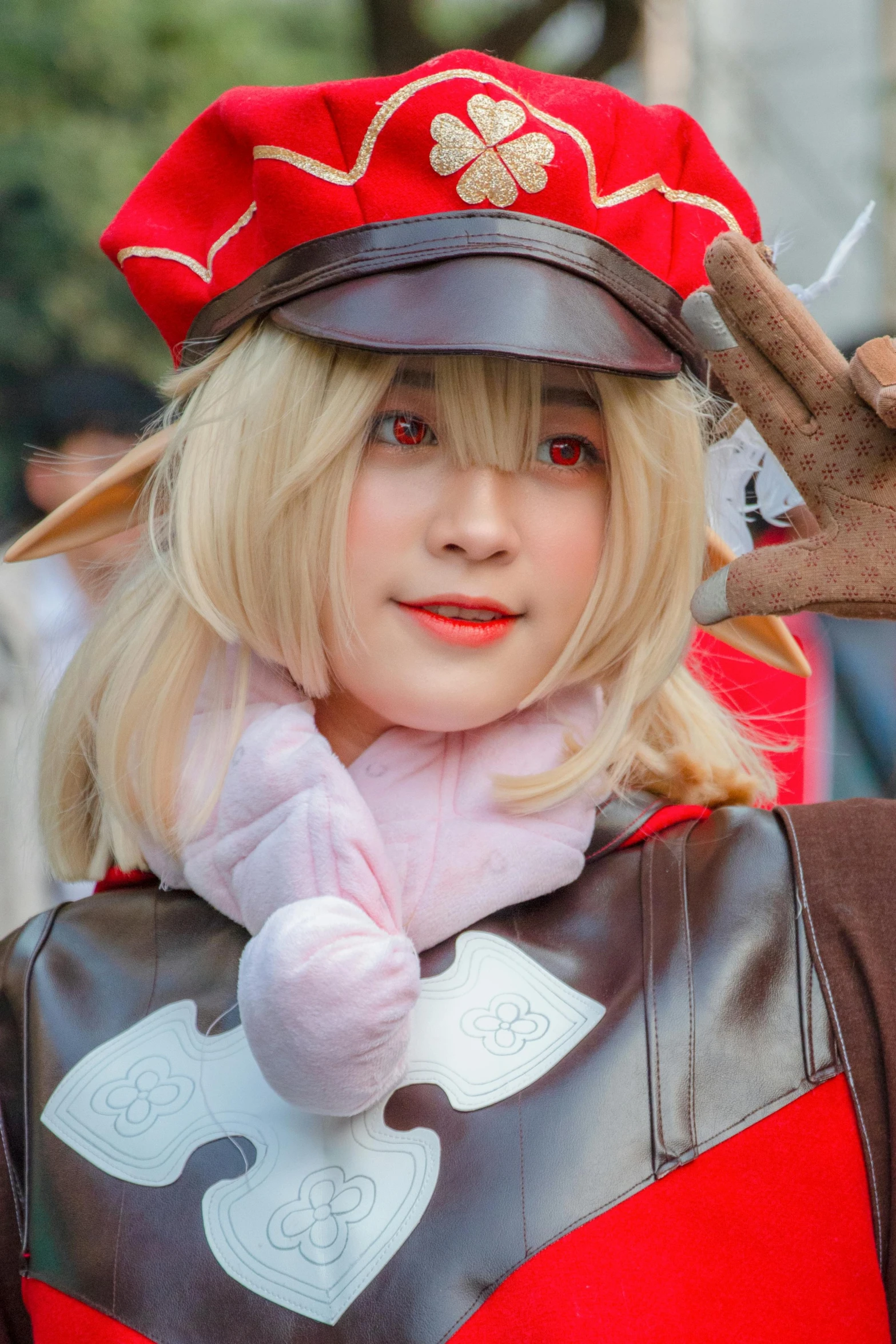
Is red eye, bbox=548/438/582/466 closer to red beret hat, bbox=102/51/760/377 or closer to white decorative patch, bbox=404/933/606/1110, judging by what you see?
red beret hat, bbox=102/51/760/377

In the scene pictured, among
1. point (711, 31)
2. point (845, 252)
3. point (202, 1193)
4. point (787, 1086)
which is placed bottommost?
point (202, 1193)

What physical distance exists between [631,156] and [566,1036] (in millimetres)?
780

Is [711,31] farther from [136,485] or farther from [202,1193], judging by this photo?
[202,1193]

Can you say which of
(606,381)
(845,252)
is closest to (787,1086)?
(606,381)

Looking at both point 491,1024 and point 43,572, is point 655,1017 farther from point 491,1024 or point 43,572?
point 43,572

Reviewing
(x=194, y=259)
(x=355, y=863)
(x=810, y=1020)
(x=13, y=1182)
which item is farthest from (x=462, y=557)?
(x=13, y=1182)

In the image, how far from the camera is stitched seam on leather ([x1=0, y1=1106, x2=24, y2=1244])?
132 centimetres

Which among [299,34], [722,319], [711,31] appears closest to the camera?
[722,319]

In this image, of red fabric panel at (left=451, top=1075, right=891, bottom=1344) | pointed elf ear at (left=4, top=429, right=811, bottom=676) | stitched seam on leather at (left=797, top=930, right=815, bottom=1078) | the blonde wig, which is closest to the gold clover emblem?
the blonde wig

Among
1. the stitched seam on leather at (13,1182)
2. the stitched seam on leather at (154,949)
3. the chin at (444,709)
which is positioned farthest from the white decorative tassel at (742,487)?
the stitched seam on leather at (13,1182)

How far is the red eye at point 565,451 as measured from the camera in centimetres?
125

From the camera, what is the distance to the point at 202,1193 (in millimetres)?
1225

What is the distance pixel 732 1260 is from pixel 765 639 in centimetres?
60

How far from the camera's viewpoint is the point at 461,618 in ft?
4.08
